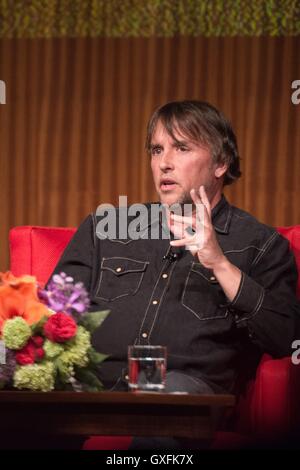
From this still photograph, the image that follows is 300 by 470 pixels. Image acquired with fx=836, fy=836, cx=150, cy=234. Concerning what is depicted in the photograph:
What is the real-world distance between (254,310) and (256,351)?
8.9 inches

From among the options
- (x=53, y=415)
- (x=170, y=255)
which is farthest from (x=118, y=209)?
(x=53, y=415)

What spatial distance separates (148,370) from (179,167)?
0.92m

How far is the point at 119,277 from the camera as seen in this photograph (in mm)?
2324

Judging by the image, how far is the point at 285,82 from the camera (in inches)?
141

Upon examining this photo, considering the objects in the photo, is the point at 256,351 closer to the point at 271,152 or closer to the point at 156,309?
the point at 156,309

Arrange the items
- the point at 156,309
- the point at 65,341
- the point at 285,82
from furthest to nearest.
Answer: the point at 285,82 → the point at 156,309 → the point at 65,341

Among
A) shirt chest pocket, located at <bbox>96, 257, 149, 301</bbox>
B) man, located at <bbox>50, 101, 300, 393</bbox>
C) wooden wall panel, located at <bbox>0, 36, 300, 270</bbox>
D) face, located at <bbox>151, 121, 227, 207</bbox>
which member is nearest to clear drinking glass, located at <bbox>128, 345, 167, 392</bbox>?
man, located at <bbox>50, 101, 300, 393</bbox>

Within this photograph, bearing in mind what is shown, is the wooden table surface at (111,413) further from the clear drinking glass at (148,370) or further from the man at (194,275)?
the man at (194,275)

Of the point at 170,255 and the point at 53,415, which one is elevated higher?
the point at 170,255

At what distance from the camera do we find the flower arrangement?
1.54 m

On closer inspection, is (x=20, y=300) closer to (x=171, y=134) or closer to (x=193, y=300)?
(x=193, y=300)

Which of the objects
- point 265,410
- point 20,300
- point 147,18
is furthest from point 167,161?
point 147,18

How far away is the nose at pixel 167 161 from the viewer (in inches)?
92.7

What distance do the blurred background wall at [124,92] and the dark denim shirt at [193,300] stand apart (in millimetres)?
1254
